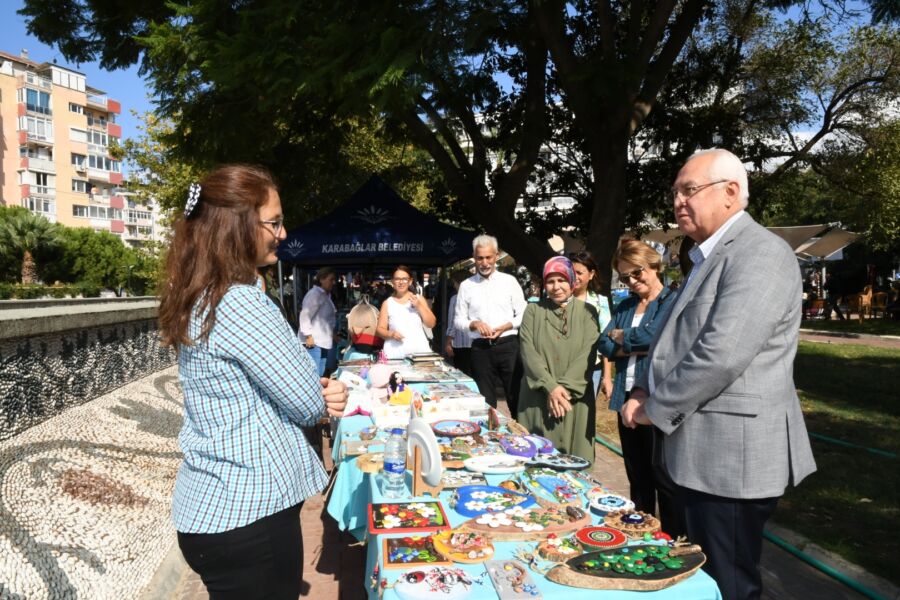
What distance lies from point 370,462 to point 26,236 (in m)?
36.6

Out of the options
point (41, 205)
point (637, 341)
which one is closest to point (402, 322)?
point (637, 341)

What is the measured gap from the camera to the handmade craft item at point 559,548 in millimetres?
1857

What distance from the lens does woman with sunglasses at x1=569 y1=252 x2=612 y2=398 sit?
455 cm

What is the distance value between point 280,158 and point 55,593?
8.74 m

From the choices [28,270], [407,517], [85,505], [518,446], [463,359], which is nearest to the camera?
[407,517]

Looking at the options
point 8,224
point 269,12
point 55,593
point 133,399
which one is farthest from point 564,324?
point 8,224

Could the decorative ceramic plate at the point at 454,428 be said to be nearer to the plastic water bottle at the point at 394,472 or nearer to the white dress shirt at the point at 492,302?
the plastic water bottle at the point at 394,472

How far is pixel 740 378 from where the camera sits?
6.48 feet

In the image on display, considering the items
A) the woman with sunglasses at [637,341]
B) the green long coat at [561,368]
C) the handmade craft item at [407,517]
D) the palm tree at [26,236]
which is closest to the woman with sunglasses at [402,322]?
the green long coat at [561,368]

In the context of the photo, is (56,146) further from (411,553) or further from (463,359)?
(411,553)

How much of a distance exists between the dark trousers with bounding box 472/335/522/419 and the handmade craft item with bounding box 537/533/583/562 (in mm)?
3420

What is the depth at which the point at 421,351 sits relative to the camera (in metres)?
5.72

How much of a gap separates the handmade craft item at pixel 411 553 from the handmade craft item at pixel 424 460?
297mm

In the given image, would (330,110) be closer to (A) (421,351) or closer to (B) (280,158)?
(B) (280,158)
